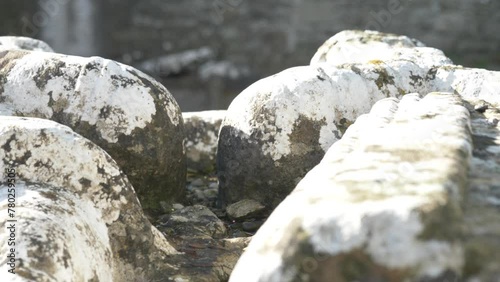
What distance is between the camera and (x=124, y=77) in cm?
280

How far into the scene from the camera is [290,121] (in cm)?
287

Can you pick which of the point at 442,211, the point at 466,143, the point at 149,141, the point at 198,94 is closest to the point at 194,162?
the point at 149,141

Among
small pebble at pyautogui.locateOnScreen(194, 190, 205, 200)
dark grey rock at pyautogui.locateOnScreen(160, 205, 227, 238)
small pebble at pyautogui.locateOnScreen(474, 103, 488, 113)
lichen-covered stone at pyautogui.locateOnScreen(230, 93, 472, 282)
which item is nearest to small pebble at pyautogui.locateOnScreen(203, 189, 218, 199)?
small pebble at pyautogui.locateOnScreen(194, 190, 205, 200)

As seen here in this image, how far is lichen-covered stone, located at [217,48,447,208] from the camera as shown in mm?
2865

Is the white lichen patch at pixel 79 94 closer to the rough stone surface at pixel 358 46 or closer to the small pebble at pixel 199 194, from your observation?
the small pebble at pixel 199 194

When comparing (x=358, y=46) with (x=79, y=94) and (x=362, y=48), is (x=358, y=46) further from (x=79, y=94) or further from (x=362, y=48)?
(x=79, y=94)

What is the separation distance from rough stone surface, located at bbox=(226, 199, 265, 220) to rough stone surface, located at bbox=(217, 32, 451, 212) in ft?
0.09

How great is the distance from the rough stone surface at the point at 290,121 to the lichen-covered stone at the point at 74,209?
2.12 ft

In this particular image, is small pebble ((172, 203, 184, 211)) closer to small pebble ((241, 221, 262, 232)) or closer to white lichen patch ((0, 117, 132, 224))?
small pebble ((241, 221, 262, 232))

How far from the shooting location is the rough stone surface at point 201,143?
12.4ft

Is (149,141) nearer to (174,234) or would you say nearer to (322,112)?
(174,234)

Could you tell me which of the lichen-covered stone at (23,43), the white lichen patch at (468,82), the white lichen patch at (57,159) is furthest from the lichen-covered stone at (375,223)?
the lichen-covered stone at (23,43)

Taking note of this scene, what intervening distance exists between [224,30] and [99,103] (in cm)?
695

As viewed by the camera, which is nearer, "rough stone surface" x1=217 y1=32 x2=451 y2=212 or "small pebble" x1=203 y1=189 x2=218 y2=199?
"rough stone surface" x1=217 y1=32 x2=451 y2=212
